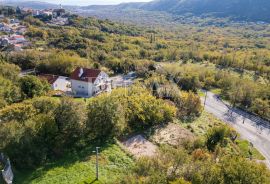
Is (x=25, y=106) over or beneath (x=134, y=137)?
over

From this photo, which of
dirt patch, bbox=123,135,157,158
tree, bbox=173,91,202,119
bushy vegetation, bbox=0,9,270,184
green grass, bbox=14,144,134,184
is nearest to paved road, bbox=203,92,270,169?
bushy vegetation, bbox=0,9,270,184

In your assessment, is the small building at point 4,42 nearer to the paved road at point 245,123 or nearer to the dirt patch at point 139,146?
the paved road at point 245,123

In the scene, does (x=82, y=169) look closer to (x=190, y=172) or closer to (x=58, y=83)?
(x=190, y=172)

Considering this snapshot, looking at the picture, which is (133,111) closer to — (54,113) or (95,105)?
(95,105)

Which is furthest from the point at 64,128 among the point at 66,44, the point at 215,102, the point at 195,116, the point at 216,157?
the point at 66,44

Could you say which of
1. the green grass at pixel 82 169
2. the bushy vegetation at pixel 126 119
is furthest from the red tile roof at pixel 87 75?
the green grass at pixel 82 169

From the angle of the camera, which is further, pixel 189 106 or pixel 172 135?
pixel 189 106

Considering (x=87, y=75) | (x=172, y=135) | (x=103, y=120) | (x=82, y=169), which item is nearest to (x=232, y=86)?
(x=172, y=135)
